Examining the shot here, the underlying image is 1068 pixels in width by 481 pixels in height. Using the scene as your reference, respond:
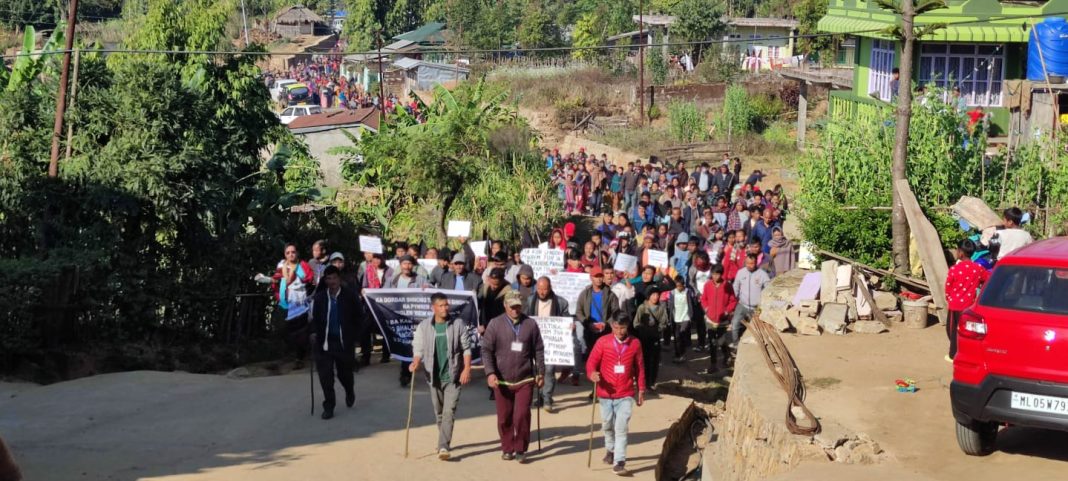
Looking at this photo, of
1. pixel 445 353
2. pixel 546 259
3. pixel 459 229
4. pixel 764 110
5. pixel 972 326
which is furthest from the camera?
pixel 764 110

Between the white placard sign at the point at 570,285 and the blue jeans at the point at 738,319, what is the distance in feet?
8.23

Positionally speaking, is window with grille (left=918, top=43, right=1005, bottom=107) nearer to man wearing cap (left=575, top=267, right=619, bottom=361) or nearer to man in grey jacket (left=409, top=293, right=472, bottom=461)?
man wearing cap (left=575, top=267, right=619, bottom=361)

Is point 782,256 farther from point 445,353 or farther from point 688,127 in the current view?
point 688,127

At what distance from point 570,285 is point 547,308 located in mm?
1683

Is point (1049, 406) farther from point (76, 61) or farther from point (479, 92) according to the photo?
point (479, 92)

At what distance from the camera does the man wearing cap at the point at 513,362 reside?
38.3 ft

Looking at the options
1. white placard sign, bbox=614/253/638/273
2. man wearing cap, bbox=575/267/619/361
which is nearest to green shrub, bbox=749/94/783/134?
white placard sign, bbox=614/253/638/273

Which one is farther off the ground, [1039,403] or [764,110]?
[764,110]

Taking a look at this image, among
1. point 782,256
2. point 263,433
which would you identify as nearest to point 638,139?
point 782,256

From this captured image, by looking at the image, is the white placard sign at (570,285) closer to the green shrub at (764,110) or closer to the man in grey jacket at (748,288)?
the man in grey jacket at (748,288)

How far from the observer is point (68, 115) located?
1803cm

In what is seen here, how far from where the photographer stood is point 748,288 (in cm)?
1650

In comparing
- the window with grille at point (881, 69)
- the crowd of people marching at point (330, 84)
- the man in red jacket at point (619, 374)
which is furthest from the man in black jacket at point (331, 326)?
the crowd of people marching at point (330, 84)

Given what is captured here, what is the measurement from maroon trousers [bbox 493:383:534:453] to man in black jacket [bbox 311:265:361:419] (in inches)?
88.8
